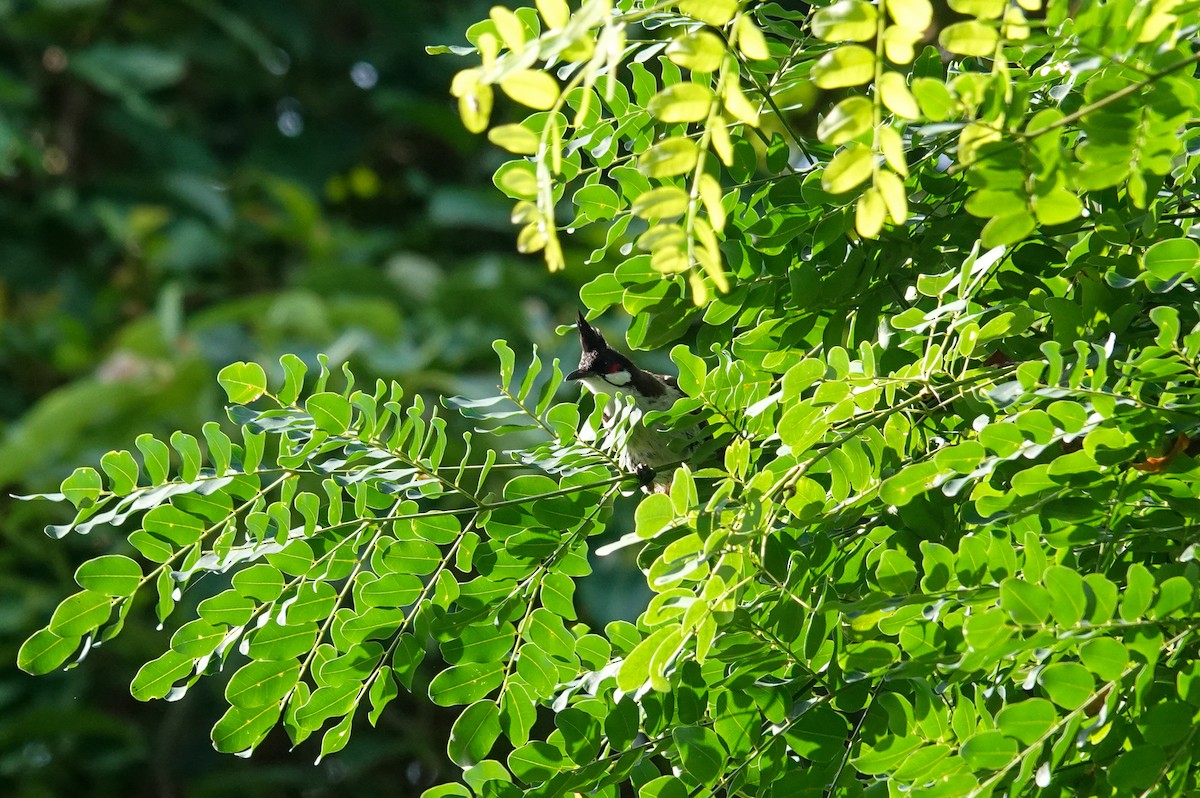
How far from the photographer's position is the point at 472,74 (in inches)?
37.5

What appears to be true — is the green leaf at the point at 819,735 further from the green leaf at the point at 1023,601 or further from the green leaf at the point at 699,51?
the green leaf at the point at 699,51

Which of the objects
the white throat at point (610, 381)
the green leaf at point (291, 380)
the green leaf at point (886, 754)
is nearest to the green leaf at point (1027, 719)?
the green leaf at point (886, 754)

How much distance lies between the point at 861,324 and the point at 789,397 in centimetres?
27

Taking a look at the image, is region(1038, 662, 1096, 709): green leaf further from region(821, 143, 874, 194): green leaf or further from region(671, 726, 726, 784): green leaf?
region(821, 143, 874, 194): green leaf

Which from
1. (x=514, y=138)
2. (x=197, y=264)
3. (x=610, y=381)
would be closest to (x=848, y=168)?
(x=514, y=138)

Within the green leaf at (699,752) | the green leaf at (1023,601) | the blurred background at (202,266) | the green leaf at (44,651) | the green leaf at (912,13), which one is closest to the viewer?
the green leaf at (912,13)

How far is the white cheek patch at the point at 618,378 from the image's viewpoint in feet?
8.67

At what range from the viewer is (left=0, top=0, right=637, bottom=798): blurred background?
5188mm

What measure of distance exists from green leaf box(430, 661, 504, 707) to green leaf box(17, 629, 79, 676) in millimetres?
383

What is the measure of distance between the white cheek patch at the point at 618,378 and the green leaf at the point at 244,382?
118cm

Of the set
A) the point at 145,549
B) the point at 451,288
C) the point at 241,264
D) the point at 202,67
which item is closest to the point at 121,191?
the point at 241,264

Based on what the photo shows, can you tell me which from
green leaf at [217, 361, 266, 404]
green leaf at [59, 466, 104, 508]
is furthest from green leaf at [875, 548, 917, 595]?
green leaf at [59, 466, 104, 508]

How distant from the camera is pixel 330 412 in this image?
145 centimetres

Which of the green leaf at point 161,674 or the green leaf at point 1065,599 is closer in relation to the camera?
the green leaf at point 1065,599
